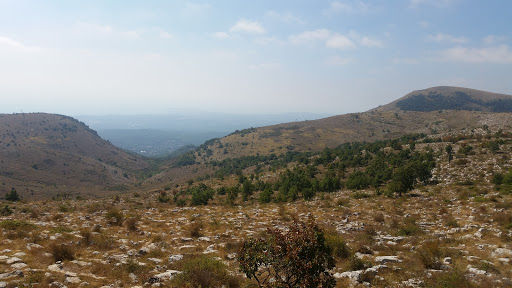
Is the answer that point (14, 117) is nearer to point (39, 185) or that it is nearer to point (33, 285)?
point (39, 185)

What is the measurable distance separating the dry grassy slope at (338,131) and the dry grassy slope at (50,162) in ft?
192

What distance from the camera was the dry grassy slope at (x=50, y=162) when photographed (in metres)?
97.9

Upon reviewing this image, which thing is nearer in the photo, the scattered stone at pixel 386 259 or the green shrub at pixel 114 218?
the scattered stone at pixel 386 259

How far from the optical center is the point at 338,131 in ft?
459

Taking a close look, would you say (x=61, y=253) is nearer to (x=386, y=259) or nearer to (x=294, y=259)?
(x=294, y=259)

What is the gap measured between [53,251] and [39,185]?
11574cm

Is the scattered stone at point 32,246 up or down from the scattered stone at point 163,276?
up

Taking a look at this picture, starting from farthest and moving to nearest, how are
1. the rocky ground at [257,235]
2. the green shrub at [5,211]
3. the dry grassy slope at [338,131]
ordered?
the dry grassy slope at [338,131], the green shrub at [5,211], the rocky ground at [257,235]

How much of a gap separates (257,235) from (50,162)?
16045 cm

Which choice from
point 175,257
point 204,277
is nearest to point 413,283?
point 204,277

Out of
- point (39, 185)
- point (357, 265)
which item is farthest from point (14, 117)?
point (357, 265)

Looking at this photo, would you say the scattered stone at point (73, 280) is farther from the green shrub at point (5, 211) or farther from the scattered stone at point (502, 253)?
the green shrub at point (5, 211)

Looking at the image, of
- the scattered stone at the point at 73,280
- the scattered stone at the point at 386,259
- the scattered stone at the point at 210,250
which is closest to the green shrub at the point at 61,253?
the scattered stone at the point at 73,280

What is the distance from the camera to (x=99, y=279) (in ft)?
28.1
